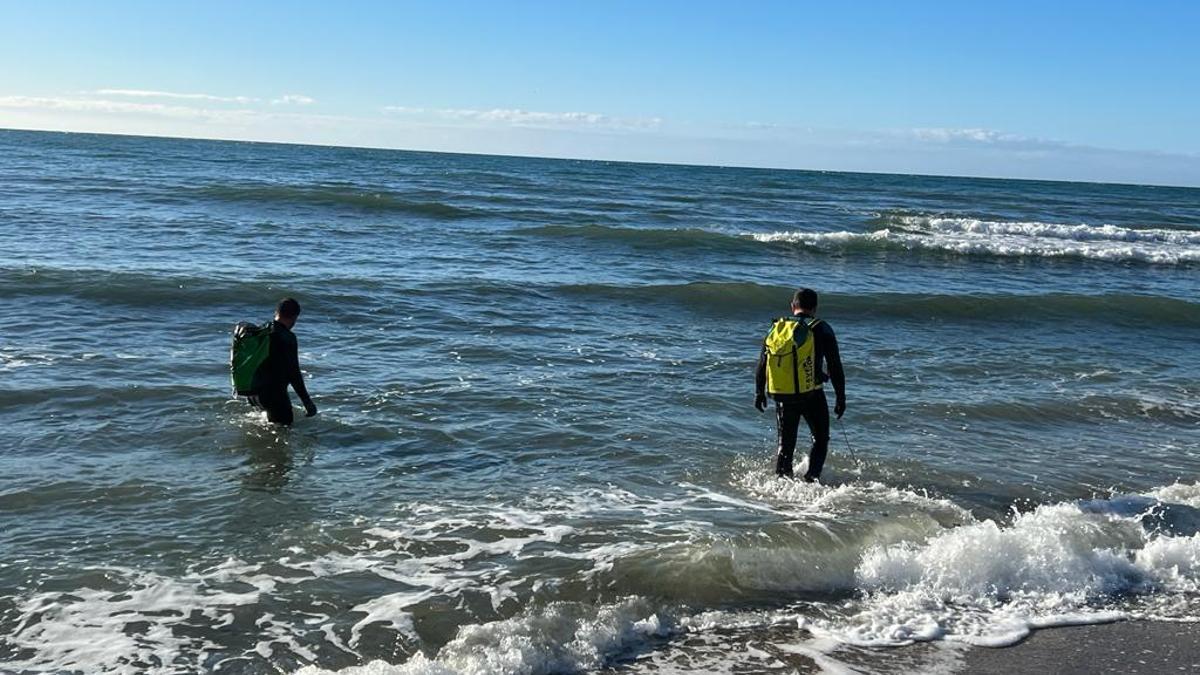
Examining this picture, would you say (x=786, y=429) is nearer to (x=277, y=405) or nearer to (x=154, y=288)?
Answer: (x=277, y=405)

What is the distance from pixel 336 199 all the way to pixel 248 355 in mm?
26156

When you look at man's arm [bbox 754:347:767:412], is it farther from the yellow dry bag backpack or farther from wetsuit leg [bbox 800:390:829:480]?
wetsuit leg [bbox 800:390:829:480]

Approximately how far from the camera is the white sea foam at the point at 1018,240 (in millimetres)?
29328

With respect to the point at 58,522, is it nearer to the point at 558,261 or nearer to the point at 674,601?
the point at 674,601

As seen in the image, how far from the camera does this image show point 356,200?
1329 inches

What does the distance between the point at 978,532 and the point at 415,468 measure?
14.6 feet

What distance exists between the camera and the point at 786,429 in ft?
26.8

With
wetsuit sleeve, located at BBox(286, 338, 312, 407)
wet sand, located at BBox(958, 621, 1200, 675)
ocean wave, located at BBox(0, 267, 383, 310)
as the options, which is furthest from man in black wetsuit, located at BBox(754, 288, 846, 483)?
ocean wave, located at BBox(0, 267, 383, 310)

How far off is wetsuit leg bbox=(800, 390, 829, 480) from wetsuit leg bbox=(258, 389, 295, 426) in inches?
186

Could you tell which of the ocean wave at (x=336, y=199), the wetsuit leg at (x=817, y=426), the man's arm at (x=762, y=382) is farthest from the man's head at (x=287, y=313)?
the ocean wave at (x=336, y=199)

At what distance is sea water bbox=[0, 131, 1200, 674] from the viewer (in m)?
5.52

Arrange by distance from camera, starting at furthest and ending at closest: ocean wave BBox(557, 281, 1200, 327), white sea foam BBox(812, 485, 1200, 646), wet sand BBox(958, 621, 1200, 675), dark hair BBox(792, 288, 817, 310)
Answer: ocean wave BBox(557, 281, 1200, 327) → dark hair BBox(792, 288, 817, 310) → white sea foam BBox(812, 485, 1200, 646) → wet sand BBox(958, 621, 1200, 675)

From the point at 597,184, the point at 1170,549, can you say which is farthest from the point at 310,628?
the point at 597,184

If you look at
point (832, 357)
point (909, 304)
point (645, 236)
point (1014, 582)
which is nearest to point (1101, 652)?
point (1014, 582)
